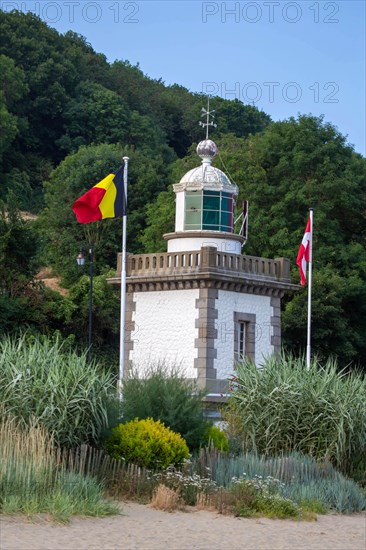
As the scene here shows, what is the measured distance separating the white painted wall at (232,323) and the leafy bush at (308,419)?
26.1 ft

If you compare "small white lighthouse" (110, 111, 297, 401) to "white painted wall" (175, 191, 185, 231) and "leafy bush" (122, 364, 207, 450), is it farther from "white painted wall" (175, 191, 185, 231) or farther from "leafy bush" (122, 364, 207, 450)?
"leafy bush" (122, 364, 207, 450)

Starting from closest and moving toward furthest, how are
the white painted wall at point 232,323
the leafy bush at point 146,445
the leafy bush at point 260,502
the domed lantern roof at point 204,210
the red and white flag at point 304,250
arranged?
the leafy bush at point 260,502 → the leafy bush at point 146,445 → the white painted wall at point 232,323 → the domed lantern roof at point 204,210 → the red and white flag at point 304,250

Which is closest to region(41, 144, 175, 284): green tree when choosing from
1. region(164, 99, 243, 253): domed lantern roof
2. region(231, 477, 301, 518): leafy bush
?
region(164, 99, 243, 253): domed lantern roof

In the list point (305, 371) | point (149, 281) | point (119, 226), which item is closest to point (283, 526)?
point (305, 371)

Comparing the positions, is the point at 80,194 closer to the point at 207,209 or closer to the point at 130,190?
the point at 130,190

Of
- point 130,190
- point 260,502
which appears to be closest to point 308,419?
point 260,502

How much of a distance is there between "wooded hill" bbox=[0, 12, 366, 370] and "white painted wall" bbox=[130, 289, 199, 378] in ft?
31.4

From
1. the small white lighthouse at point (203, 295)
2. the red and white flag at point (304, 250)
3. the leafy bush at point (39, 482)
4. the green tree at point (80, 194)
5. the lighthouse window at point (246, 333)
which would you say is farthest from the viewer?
the green tree at point (80, 194)

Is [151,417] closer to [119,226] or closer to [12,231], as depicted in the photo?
[12,231]

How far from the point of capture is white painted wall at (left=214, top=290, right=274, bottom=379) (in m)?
31.6

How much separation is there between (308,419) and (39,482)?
709 centimetres

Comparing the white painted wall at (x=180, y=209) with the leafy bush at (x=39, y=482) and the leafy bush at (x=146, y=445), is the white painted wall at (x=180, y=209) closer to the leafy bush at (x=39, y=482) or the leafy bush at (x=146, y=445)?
the leafy bush at (x=146, y=445)

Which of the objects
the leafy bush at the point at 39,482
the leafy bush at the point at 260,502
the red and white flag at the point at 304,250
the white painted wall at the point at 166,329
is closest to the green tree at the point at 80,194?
the red and white flag at the point at 304,250

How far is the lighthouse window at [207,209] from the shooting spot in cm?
3225
